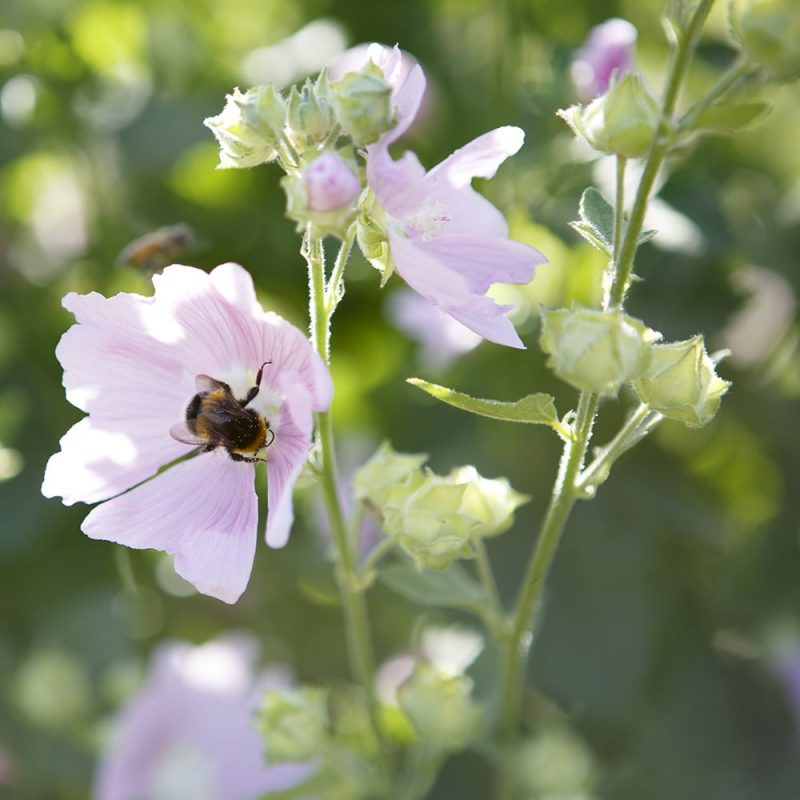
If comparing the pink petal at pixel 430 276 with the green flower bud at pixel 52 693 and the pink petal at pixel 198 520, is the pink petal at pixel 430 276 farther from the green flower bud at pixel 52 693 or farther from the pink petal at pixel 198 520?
the green flower bud at pixel 52 693

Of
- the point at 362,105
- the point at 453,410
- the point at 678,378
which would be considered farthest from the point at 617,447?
the point at 453,410

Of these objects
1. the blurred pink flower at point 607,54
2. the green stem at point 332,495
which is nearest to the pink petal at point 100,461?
the green stem at point 332,495

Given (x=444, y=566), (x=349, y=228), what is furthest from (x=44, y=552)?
(x=349, y=228)

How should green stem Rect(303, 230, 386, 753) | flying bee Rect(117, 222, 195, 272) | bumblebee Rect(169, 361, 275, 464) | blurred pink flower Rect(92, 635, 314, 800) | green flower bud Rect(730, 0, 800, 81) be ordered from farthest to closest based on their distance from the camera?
blurred pink flower Rect(92, 635, 314, 800) → flying bee Rect(117, 222, 195, 272) → bumblebee Rect(169, 361, 275, 464) → green stem Rect(303, 230, 386, 753) → green flower bud Rect(730, 0, 800, 81)

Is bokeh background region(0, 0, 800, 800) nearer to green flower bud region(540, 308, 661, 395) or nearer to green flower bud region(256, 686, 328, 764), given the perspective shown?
green flower bud region(256, 686, 328, 764)

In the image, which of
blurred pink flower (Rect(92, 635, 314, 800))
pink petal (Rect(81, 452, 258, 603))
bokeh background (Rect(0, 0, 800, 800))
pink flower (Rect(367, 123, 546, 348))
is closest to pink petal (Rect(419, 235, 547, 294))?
pink flower (Rect(367, 123, 546, 348))

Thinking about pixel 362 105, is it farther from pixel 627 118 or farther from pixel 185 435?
pixel 185 435

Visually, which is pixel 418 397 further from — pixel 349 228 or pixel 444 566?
pixel 349 228
